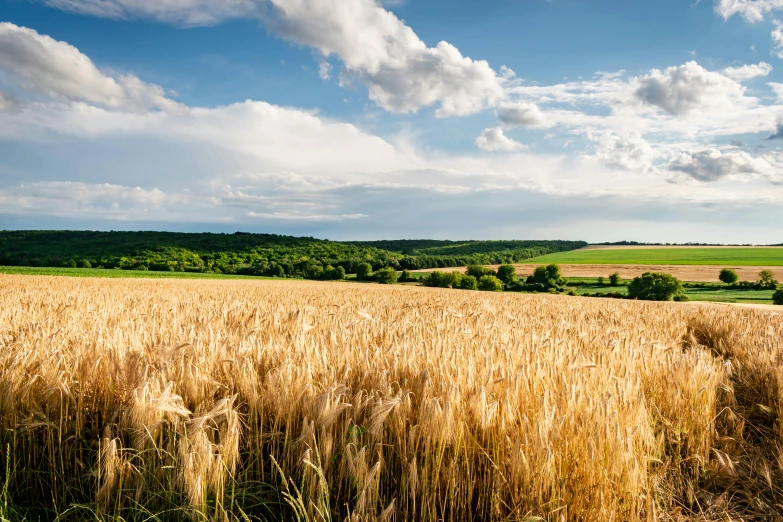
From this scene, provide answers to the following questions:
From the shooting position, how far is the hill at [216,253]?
88688 millimetres

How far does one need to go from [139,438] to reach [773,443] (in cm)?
474

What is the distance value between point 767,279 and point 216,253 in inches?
4757

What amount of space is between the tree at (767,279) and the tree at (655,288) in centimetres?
2561

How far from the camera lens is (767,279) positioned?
3017 inches

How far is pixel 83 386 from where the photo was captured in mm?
2701

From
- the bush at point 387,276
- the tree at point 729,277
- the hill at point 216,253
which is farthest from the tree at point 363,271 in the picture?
the tree at point 729,277

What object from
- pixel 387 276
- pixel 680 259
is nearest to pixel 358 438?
pixel 387 276

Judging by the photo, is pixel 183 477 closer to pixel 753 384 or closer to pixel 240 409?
pixel 240 409

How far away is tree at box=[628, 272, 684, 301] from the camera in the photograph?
2402 inches

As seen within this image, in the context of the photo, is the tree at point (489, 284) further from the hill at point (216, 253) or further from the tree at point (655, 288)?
the hill at point (216, 253)

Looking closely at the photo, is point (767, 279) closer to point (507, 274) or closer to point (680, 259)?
point (680, 259)

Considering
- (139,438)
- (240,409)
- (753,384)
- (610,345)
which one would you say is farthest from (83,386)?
(753,384)

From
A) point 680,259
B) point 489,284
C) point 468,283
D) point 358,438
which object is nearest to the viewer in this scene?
point 358,438

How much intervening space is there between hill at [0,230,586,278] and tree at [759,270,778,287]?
55868 millimetres
